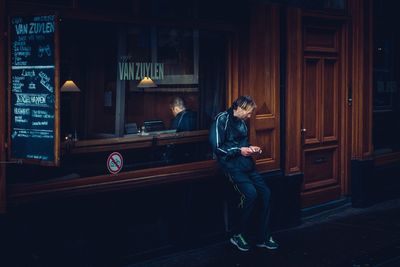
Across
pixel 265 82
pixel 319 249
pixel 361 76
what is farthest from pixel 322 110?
pixel 319 249

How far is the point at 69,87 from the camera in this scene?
6754mm

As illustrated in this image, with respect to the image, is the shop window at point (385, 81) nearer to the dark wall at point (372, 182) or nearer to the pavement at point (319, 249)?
the dark wall at point (372, 182)

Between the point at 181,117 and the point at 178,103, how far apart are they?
0.53ft

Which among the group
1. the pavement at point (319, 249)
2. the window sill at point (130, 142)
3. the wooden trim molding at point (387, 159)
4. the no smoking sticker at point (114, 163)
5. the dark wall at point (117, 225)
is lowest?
the pavement at point (319, 249)

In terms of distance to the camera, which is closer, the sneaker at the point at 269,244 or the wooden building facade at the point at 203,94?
the wooden building facade at the point at 203,94

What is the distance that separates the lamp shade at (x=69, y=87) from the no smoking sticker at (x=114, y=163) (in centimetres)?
77

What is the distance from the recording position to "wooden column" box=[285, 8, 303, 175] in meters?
9.02

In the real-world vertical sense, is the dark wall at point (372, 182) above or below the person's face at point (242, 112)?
below

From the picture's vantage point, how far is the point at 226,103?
8336mm

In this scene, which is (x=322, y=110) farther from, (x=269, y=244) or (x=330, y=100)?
(x=269, y=244)

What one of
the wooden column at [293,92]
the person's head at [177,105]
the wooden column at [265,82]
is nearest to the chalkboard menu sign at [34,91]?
the person's head at [177,105]

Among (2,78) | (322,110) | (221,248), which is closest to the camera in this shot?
(2,78)

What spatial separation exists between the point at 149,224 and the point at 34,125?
198 centimetres

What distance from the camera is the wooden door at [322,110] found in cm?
955
